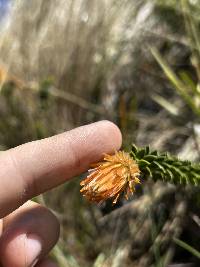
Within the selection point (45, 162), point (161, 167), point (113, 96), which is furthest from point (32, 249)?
point (113, 96)

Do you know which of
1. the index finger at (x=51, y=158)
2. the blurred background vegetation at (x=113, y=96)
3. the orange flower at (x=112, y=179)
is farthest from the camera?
the blurred background vegetation at (x=113, y=96)

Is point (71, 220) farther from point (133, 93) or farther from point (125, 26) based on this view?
point (125, 26)

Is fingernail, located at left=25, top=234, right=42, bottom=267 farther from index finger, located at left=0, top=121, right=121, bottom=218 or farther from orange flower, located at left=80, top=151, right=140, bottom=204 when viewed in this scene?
orange flower, located at left=80, top=151, right=140, bottom=204

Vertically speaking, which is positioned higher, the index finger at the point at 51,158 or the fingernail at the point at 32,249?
the index finger at the point at 51,158

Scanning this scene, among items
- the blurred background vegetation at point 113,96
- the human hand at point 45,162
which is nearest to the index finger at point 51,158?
the human hand at point 45,162

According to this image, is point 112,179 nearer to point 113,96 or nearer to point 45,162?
point 45,162

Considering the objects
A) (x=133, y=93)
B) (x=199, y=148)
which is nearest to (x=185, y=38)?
(x=133, y=93)

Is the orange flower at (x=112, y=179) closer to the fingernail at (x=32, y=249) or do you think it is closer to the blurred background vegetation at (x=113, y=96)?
the fingernail at (x=32, y=249)
